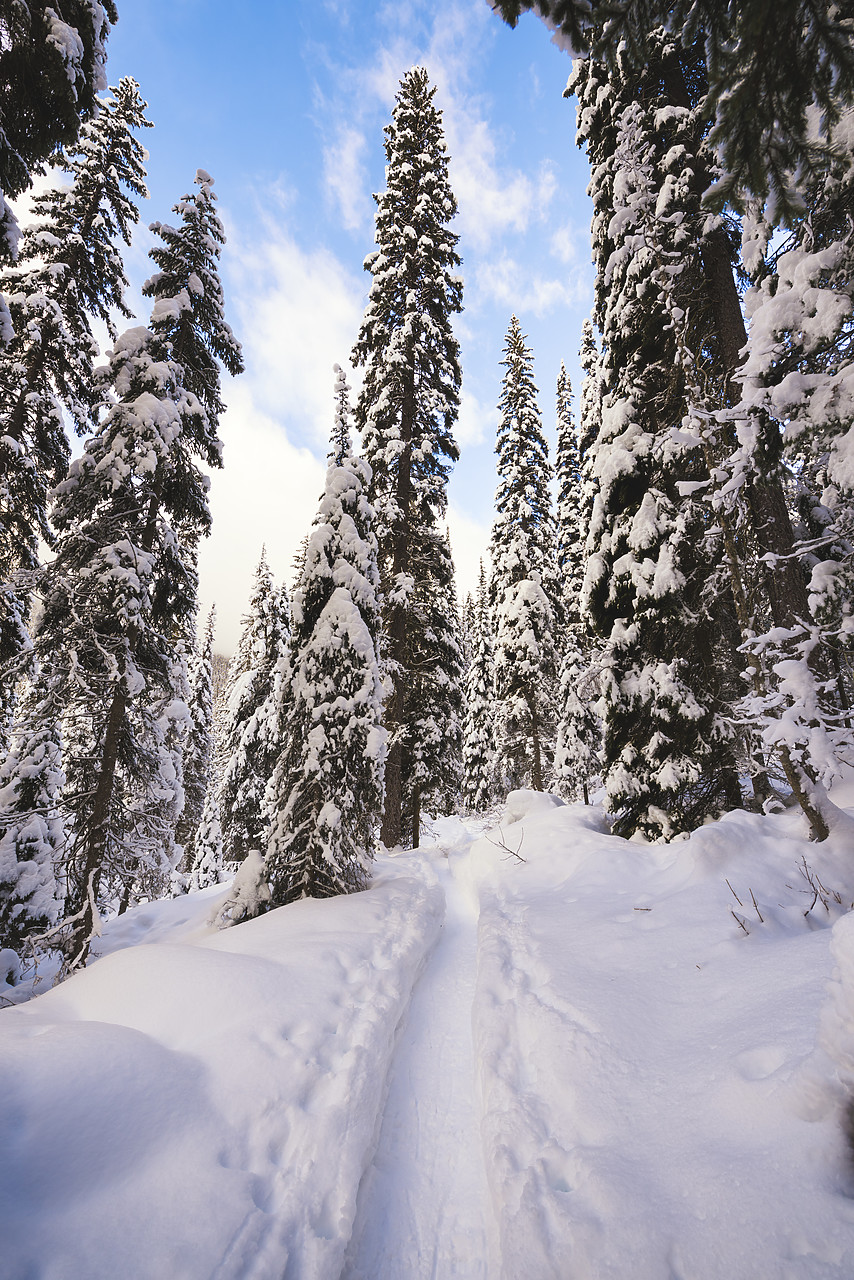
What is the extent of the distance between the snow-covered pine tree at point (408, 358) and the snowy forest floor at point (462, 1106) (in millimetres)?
9014

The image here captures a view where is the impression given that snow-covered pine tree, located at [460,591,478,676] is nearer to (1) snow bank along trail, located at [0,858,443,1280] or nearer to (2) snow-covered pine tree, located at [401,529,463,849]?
(2) snow-covered pine tree, located at [401,529,463,849]

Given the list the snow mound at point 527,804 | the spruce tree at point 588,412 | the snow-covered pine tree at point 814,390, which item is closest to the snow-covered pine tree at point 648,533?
the spruce tree at point 588,412

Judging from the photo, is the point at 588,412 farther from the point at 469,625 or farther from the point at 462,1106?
the point at 469,625

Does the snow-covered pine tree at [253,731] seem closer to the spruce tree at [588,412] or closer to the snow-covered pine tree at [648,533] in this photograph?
the spruce tree at [588,412]

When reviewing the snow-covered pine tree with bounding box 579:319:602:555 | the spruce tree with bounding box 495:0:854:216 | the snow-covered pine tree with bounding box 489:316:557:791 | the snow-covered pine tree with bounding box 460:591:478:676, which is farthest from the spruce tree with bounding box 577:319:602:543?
the snow-covered pine tree with bounding box 460:591:478:676

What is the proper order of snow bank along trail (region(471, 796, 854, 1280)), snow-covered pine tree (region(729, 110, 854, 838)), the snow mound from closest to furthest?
1. snow bank along trail (region(471, 796, 854, 1280))
2. snow-covered pine tree (region(729, 110, 854, 838))
3. the snow mound

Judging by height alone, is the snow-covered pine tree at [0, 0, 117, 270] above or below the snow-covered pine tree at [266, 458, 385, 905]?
above

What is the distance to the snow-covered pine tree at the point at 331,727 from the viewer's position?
26.0 feet

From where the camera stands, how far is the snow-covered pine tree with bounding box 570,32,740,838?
780cm

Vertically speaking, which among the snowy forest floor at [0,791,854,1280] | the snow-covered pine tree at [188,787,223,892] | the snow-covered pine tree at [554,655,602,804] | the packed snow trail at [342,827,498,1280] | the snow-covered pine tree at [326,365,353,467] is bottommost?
the snow-covered pine tree at [188,787,223,892]

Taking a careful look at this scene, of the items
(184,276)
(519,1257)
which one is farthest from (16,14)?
(519,1257)

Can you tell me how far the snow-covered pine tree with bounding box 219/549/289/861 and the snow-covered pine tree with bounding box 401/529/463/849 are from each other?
16.0 ft

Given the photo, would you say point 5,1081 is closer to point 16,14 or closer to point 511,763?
point 16,14

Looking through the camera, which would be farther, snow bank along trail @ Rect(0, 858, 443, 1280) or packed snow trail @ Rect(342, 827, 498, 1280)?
packed snow trail @ Rect(342, 827, 498, 1280)
